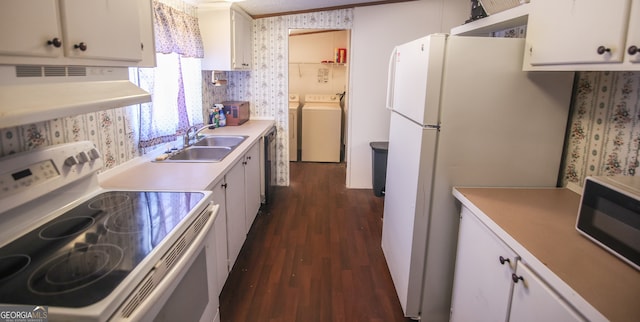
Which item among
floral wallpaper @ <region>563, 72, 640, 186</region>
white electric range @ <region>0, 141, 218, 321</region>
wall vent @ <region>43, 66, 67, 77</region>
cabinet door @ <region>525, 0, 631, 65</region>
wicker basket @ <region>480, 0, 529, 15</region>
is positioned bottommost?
white electric range @ <region>0, 141, 218, 321</region>

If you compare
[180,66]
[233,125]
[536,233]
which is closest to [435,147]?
[536,233]

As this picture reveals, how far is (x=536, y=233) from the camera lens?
1427mm

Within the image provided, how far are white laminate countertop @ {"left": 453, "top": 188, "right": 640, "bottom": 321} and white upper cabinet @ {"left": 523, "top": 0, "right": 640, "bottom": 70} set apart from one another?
63cm

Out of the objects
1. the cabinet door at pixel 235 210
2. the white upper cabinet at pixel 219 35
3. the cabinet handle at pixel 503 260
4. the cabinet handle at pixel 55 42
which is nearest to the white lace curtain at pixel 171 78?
the white upper cabinet at pixel 219 35

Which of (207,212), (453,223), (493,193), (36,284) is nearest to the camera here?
(36,284)

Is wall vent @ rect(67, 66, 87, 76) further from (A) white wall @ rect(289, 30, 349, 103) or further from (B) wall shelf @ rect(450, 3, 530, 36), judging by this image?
(A) white wall @ rect(289, 30, 349, 103)

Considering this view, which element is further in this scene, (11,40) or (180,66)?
(180,66)

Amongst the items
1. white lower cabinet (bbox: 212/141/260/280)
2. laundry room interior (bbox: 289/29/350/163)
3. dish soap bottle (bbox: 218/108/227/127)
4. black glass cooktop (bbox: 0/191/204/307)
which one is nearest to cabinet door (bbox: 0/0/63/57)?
black glass cooktop (bbox: 0/191/204/307)

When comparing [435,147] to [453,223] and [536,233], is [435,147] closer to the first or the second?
[453,223]

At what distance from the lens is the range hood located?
92 cm

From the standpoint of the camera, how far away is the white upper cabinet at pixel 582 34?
47.1 inches

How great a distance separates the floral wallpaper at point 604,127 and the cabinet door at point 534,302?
79 centimetres

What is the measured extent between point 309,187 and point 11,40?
391 cm

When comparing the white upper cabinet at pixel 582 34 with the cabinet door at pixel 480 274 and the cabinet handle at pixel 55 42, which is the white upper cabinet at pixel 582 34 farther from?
the cabinet handle at pixel 55 42
